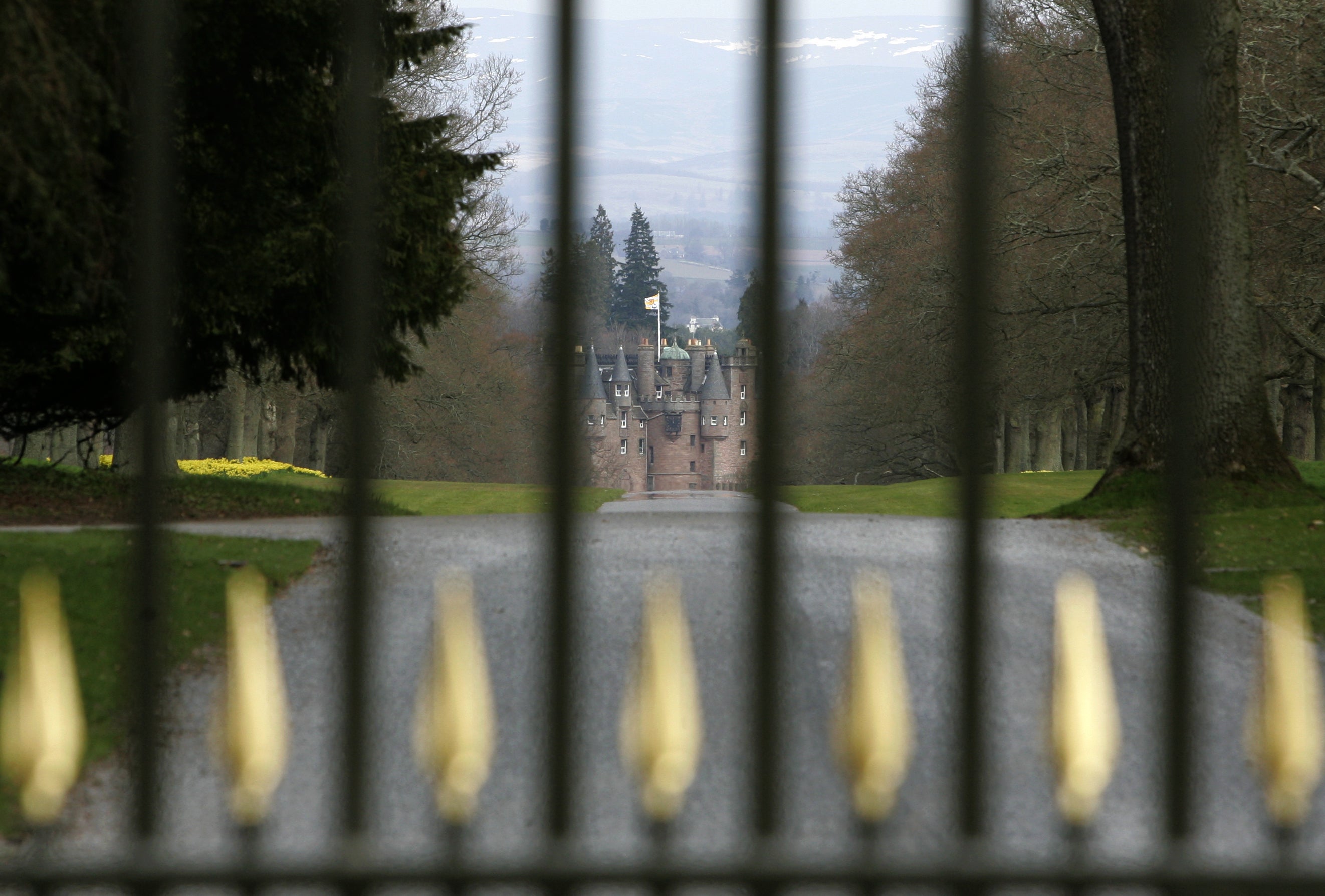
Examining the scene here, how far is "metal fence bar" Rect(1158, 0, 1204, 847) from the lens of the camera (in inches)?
64.6

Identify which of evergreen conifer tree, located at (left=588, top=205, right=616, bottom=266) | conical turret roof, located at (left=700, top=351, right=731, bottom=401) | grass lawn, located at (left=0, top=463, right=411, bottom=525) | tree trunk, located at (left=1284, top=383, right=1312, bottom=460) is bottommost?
grass lawn, located at (left=0, top=463, right=411, bottom=525)

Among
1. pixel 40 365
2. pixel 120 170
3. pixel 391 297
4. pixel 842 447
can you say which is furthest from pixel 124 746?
pixel 842 447

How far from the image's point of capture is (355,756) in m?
1.67

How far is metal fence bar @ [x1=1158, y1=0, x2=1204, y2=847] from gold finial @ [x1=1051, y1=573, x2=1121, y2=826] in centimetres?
11

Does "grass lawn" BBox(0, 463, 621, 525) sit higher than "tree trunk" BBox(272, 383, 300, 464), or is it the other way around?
"tree trunk" BBox(272, 383, 300, 464)

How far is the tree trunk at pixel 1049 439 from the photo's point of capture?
98.1ft

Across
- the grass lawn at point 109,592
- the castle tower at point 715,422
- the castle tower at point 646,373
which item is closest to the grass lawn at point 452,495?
the grass lawn at point 109,592

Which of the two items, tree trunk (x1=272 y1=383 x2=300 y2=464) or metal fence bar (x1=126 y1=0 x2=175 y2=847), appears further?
tree trunk (x1=272 y1=383 x2=300 y2=464)

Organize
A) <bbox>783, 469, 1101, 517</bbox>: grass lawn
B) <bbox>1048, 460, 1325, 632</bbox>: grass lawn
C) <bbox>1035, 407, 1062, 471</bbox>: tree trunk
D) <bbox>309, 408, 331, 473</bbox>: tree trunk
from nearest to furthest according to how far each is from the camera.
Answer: <bbox>1048, 460, 1325, 632</bbox>: grass lawn < <bbox>783, 469, 1101, 517</bbox>: grass lawn < <bbox>309, 408, 331, 473</bbox>: tree trunk < <bbox>1035, 407, 1062, 471</bbox>: tree trunk

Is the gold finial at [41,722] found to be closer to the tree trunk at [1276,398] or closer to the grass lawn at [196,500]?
the grass lawn at [196,500]

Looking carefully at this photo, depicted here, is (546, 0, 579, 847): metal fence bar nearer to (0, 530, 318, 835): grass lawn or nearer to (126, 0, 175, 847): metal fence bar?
(126, 0, 175, 847): metal fence bar

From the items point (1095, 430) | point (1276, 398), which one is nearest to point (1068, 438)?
point (1095, 430)

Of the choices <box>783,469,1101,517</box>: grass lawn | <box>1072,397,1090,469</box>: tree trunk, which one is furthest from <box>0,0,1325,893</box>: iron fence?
<box>1072,397,1090,469</box>: tree trunk

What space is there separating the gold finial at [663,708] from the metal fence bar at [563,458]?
0.41ft
